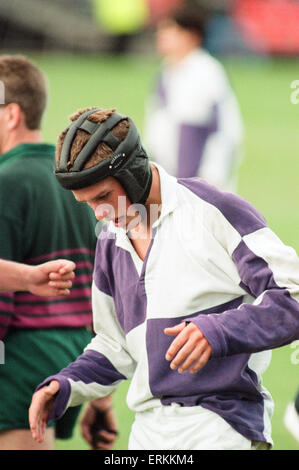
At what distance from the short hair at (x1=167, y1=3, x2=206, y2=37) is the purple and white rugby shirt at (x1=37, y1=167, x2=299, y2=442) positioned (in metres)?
6.07

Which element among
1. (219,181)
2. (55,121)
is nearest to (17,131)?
(219,181)

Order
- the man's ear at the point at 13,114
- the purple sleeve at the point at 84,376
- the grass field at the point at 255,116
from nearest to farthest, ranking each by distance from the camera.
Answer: the purple sleeve at the point at 84,376, the man's ear at the point at 13,114, the grass field at the point at 255,116

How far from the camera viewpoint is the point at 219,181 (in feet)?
31.3

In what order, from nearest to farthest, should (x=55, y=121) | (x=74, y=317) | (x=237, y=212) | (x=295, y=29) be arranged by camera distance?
(x=237, y=212), (x=74, y=317), (x=55, y=121), (x=295, y=29)

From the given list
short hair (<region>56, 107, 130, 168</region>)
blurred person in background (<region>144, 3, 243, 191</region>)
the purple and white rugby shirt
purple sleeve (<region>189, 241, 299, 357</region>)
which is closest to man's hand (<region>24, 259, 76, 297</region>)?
the purple and white rugby shirt

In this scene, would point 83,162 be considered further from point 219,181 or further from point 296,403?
point 219,181

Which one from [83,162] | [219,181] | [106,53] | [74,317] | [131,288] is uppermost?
[83,162]

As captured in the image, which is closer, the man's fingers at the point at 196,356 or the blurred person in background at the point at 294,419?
the man's fingers at the point at 196,356

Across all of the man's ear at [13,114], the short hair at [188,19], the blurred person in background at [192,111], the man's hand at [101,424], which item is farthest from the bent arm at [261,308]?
the short hair at [188,19]

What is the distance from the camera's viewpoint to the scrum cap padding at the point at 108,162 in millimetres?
3586

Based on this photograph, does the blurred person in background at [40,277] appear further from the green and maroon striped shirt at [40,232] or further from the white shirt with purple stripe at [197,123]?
the white shirt with purple stripe at [197,123]

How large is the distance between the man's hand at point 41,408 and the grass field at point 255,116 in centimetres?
272

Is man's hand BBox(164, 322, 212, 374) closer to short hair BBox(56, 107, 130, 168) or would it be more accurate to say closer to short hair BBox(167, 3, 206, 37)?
short hair BBox(56, 107, 130, 168)
